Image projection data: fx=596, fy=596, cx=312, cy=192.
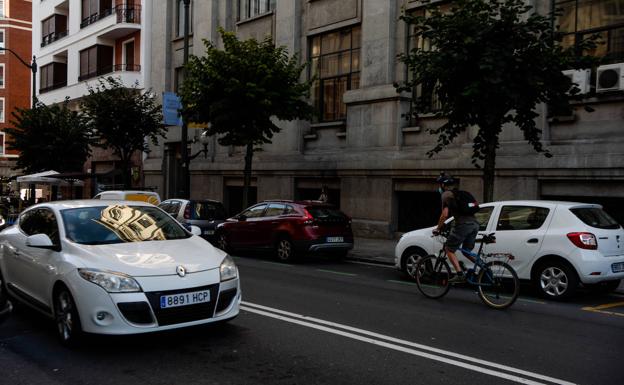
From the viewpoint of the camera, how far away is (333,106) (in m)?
22.5

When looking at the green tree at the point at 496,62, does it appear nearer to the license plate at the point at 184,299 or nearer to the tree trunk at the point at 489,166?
the tree trunk at the point at 489,166

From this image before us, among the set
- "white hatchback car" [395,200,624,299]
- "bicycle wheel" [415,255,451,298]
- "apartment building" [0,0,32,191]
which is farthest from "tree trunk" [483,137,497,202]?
"apartment building" [0,0,32,191]

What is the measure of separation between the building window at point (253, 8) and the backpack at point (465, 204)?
18.5 metres

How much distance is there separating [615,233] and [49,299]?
814cm

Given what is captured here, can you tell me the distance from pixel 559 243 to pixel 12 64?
5814 centimetres

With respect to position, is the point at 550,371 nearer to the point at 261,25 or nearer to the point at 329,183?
the point at 329,183

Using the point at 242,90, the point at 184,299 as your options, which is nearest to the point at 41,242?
the point at 184,299

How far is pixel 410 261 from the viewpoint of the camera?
11.2 m

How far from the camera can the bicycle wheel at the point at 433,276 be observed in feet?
29.4

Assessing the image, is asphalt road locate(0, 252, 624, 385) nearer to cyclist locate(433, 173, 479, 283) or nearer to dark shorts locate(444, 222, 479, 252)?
cyclist locate(433, 173, 479, 283)

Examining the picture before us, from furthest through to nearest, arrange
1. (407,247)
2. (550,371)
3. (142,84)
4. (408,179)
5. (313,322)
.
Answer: (142,84), (408,179), (407,247), (313,322), (550,371)

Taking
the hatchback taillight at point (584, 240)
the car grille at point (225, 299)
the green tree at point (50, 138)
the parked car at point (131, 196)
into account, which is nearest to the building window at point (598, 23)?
the hatchback taillight at point (584, 240)

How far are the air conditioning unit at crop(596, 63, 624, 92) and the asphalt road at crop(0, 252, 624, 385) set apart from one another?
5.87 m

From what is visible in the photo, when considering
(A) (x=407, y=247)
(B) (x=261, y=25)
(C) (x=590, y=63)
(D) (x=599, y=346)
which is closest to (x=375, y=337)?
(D) (x=599, y=346)
